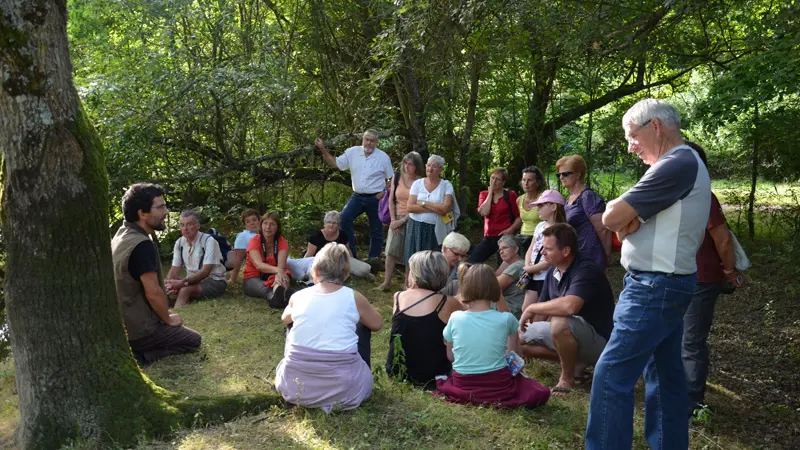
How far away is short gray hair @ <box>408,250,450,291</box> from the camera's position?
4773mm

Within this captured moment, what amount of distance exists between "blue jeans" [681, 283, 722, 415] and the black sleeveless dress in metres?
1.51

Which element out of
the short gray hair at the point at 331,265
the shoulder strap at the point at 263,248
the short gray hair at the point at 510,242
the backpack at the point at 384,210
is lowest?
the shoulder strap at the point at 263,248

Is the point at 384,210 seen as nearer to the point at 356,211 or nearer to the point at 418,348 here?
the point at 356,211

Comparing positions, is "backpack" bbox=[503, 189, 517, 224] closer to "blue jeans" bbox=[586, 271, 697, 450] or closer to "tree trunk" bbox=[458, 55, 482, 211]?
"tree trunk" bbox=[458, 55, 482, 211]

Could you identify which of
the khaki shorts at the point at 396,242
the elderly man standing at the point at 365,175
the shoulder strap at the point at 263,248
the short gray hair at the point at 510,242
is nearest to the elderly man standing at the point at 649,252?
the short gray hair at the point at 510,242

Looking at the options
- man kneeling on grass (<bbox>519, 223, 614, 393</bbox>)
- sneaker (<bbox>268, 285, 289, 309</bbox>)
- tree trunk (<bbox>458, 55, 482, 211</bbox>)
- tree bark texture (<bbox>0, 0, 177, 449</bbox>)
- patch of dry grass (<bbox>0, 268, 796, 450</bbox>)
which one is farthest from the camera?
tree trunk (<bbox>458, 55, 482, 211</bbox>)

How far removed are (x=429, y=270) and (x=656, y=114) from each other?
6.15 ft

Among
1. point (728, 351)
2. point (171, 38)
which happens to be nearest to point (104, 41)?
point (171, 38)

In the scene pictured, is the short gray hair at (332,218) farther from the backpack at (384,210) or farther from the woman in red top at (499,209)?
the woman in red top at (499,209)

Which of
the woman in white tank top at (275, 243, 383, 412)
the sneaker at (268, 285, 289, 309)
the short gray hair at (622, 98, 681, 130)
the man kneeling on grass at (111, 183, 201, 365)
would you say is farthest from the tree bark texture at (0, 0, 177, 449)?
the sneaker at (268, 285, 289, 309)

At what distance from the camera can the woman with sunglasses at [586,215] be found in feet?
19.1

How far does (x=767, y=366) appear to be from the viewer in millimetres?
6637

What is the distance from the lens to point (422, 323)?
4781mm

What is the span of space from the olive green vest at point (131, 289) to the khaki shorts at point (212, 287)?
8.21 feet
